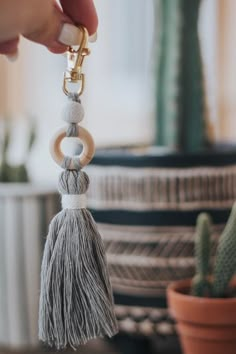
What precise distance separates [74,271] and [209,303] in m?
0.20

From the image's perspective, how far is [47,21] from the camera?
549 millimetres

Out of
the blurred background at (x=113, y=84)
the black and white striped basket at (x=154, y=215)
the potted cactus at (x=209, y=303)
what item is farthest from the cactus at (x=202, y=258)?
the blurred background at (x=113, y=84)

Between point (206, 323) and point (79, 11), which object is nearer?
point (79, 11)

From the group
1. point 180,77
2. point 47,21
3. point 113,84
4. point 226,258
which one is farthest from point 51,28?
point 113,84

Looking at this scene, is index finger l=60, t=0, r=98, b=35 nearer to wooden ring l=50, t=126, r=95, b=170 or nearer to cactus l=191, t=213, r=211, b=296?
wooden ring l=50, t=126, r=95, b=170

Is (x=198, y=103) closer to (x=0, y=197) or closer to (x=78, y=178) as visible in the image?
(x=0, y=197)

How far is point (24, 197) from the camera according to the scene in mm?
950

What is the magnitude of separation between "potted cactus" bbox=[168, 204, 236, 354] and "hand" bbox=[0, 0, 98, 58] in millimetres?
230

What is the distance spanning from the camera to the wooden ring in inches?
22.7

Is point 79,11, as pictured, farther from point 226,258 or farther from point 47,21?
point 226,258

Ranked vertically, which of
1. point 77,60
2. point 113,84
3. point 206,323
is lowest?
point 206,323

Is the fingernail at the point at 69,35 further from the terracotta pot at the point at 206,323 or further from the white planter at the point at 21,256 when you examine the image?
the white planter at the point at 21,256

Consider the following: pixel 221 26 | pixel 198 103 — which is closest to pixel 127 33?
pixel 221 26

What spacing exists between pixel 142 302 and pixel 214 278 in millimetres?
186
